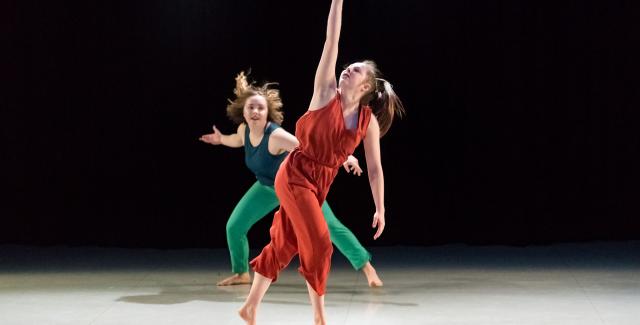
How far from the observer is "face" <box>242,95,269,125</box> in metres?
4.73

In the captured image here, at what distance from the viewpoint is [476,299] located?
14.2 feet

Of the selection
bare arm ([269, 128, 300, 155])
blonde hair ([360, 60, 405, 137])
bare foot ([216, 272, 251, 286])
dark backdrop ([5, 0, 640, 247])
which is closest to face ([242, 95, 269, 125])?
bare arm ([269, 128, 300, 155])

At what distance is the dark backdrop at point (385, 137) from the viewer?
6.21 meters

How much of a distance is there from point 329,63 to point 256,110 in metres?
1.58

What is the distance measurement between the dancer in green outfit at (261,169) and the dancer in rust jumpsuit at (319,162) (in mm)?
1184

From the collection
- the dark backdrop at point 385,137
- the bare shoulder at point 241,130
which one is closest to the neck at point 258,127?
the bare shoulder at point 241,130

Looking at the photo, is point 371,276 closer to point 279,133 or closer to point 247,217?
point 247,217

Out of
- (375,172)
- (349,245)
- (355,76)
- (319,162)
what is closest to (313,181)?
(319,162)

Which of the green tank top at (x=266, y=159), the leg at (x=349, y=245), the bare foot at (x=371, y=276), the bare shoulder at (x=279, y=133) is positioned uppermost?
the bare shoulder at (x=279, y=133)

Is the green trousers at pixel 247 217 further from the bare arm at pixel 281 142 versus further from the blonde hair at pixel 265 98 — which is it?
the blonde hair at pixel 265 98

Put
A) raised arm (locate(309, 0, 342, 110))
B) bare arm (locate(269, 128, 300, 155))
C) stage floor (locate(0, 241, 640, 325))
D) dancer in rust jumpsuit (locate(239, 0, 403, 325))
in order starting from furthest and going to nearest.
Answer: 1. bare arm (locate(269, 128, 300, 155))
2. stage floor (locate(0, 241, 640, 325))
3. dancer in rust jumpsuit (locate(239, 0, 403, 325))
4. raised arm (locate(309, 0, 342, 110))

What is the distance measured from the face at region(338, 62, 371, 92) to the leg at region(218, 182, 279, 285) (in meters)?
1.59

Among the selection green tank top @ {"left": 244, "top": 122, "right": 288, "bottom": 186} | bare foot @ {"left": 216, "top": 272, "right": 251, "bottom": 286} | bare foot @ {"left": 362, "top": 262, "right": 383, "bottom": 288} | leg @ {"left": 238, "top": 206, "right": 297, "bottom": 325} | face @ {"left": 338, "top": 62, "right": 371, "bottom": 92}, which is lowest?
bare foot @ {"left": 216, "top": 272, "right": 251, "bottom": 286}

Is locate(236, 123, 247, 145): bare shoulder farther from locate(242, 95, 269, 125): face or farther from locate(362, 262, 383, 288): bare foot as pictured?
locate(362, 262, 383, 288): bare foot
